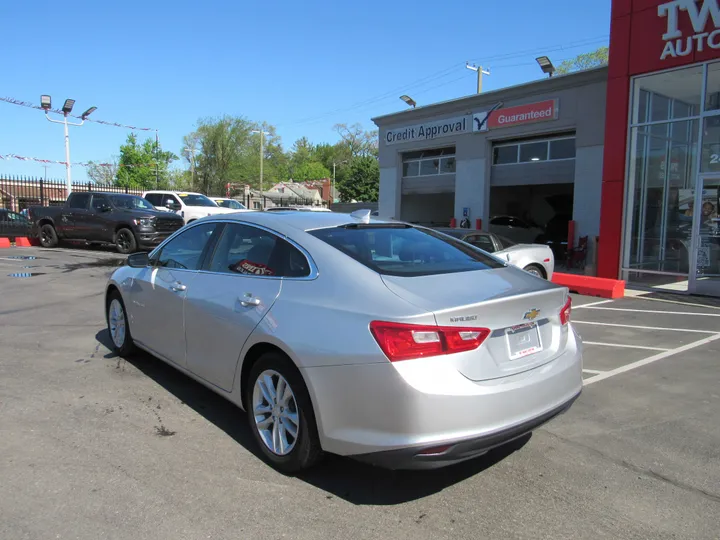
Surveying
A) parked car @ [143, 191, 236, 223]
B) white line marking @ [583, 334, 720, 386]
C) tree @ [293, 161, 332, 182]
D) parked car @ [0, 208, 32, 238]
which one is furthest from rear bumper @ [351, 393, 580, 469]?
tree @ [293, 161, 332, 182]

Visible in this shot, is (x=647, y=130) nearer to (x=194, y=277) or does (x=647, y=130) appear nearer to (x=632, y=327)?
(x=632, y=327)

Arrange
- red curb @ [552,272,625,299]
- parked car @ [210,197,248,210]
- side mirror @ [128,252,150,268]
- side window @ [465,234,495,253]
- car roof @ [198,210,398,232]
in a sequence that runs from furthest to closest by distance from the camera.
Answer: parked car @ [210,197,248,210], red curb @ [552,272,625,299], side window @ [465,234,495,253], side mirror @ [128,252,150,268], car roof @ [198,210,398,232]

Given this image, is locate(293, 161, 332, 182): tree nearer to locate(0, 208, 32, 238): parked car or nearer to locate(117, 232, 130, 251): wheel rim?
locate(0, 208, 32, 238): parked car

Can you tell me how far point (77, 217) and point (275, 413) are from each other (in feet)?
51.0

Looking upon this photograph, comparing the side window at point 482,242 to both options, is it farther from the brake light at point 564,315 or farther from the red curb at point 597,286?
the brake light at point 564,315

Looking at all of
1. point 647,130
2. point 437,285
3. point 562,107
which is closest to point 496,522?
point 437,285

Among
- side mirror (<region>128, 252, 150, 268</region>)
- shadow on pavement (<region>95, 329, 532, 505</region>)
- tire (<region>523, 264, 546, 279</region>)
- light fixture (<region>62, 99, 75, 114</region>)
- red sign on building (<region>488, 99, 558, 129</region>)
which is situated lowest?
shadow on pavement (<region>95, 329, 532, 505</region>)

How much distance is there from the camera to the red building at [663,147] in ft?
36.8

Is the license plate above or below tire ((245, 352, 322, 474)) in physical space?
above

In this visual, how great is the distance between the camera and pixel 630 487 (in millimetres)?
3152

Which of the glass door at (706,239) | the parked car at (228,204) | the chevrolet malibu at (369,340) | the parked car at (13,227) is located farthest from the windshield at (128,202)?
the glass door at (706,239)

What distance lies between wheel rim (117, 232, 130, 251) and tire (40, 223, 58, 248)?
3303 mm

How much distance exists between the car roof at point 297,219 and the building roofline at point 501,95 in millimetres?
14232

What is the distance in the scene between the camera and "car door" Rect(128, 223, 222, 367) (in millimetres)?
4258
